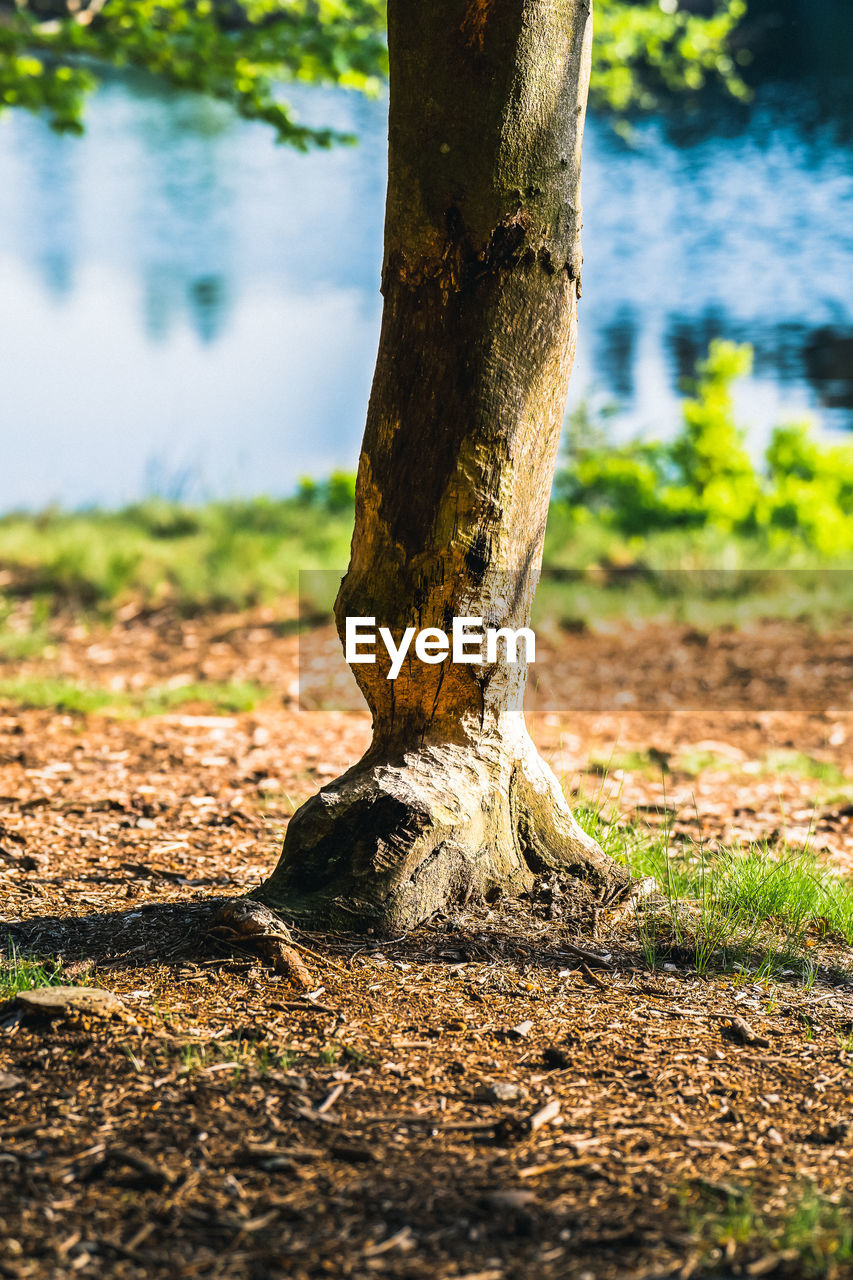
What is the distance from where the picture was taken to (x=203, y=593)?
779 cm

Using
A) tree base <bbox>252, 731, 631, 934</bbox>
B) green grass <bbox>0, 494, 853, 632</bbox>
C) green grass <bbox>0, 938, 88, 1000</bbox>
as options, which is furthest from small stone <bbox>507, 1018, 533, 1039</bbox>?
green grass <bbox>0, 494, 853, 632</bbox>

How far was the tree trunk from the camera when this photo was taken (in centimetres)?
250

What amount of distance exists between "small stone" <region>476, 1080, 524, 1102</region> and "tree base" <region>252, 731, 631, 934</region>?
1.93ft

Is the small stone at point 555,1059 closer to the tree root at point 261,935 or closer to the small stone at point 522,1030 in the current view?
the small stone at point 522,1030

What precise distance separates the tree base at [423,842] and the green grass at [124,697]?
9.46 ft

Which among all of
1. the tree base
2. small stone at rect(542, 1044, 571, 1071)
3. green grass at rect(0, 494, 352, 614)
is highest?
green grass at rect(0, 494, 352, 614)

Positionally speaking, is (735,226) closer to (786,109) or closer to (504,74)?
(786,109)

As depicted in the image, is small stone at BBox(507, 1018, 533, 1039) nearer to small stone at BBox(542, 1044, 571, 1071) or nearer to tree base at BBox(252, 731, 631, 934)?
small stone at BBox(542, 1044, 571, 1071)

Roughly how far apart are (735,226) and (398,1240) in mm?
23723

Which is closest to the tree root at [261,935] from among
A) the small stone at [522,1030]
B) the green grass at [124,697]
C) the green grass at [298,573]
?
the small stone at [522,1030]

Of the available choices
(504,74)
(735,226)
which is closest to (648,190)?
(735,226)

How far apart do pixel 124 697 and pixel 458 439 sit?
367cm

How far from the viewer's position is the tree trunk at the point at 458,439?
8.21 feet

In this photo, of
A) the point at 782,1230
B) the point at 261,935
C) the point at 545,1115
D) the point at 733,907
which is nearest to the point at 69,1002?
the point at 261,935
